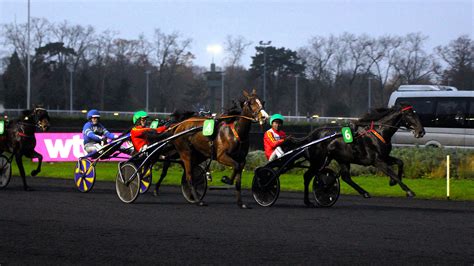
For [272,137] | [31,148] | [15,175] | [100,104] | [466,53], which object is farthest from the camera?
[100,104]

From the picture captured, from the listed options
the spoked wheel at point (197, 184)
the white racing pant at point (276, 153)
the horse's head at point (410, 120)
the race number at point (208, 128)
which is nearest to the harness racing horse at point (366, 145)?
the horse's head at point (410, 120)

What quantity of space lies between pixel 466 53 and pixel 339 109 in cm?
969

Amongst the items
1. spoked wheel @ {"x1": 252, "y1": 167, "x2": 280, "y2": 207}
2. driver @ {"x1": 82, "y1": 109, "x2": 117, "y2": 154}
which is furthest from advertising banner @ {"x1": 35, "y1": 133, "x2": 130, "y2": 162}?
spoked wheel @ {"x1": 252, "y1": 167, "x2": 280, "y2": 207}

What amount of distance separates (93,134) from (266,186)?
186 inches

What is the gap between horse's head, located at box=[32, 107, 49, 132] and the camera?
704 inches

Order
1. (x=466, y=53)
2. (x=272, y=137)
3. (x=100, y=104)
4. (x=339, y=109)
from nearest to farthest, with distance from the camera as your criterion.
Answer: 1. (x=272, y=137)
2. (x=466, y=53)
3. (x=339, y=109)
4. (x=100, y=104)

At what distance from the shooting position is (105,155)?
16.7 m

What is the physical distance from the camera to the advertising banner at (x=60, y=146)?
88.8 ft

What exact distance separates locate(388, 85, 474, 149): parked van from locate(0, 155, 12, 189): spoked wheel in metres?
13.9

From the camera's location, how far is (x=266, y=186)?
14.1m

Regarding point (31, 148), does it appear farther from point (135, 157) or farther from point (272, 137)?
point (272, 137)

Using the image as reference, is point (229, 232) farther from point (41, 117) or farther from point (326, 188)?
point (41, 117)

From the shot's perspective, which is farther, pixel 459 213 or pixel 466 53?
pixel 466 53

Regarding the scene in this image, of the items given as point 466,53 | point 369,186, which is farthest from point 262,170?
point 466,53
